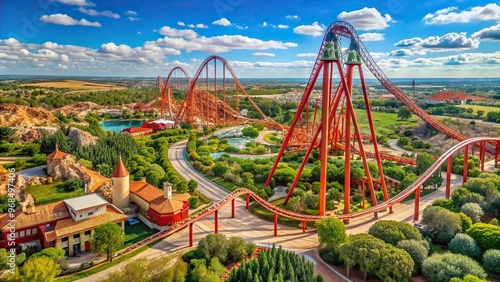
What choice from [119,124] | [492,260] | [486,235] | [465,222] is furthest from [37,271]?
[119,124]

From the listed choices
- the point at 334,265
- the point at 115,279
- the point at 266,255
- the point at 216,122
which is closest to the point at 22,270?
the point at 115,279

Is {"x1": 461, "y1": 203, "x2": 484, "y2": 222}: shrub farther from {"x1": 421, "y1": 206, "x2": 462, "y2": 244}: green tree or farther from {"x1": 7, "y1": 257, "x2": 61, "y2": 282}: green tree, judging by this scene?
{"x1": 7, "y1": 257, "x2": 61, "y2": 282}: green tree

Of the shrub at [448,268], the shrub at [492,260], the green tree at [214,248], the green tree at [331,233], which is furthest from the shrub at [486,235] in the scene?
the green tree at [214,248]

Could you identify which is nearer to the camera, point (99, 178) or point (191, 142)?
point (99, 178)

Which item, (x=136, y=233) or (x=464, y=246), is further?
(x=136, y=233)

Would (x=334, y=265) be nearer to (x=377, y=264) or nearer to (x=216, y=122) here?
(x=377, y=264)

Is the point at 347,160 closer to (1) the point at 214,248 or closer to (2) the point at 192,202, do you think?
(1) the point at 214,248
